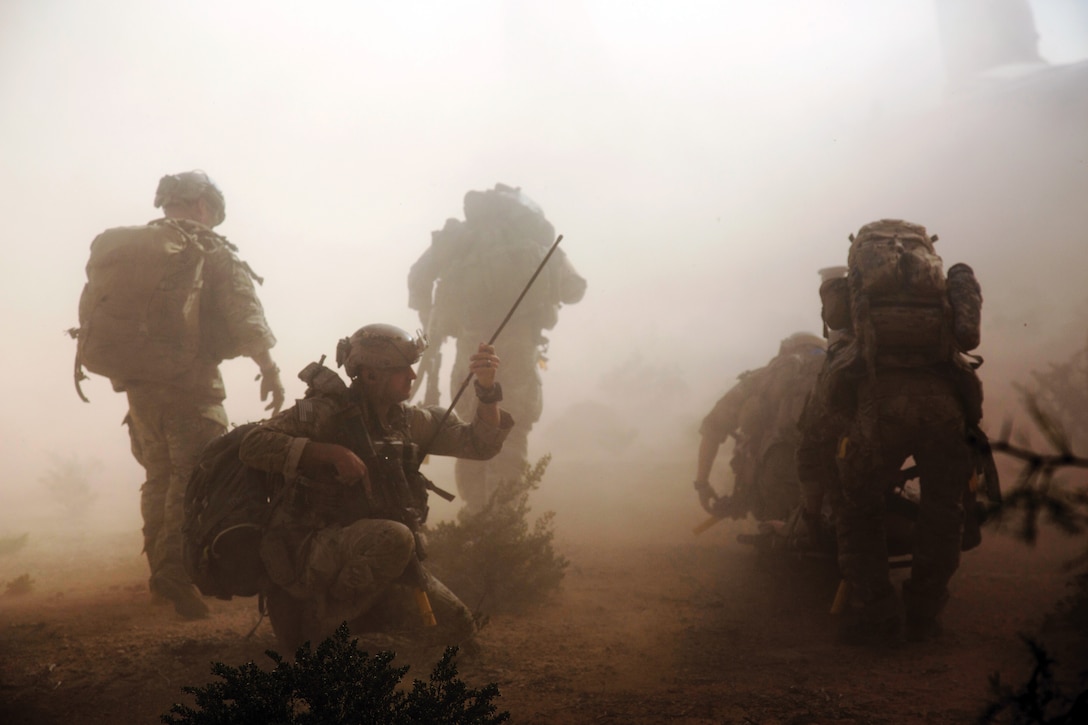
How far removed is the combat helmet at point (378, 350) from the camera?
14.3 ft

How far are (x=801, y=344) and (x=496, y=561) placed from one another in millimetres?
3986

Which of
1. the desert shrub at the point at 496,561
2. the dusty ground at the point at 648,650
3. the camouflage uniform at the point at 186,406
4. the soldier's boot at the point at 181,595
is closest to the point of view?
the dusty ground at the point at 648,650

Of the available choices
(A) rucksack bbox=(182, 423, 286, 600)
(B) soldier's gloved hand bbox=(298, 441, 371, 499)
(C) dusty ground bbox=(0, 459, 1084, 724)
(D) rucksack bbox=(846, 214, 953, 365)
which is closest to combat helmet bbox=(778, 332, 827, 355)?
(C) dusty ground bbox=(0, 459, 1084, 724)

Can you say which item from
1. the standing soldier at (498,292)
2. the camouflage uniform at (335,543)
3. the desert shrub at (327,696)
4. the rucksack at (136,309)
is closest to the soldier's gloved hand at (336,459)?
the camouflage uniform at (335,543)

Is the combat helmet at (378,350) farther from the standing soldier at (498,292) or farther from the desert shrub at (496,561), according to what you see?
the standing soldier at (498,292)

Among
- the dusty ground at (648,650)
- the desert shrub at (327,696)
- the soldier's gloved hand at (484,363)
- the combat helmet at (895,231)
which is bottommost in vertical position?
the dusty ground at (648,650)

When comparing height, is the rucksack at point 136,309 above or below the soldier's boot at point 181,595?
above

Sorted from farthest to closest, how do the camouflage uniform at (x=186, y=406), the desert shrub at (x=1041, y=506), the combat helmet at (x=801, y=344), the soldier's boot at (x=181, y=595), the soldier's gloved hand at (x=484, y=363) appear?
the combat helmet at (x=801, y=344)
the camouflage uniform at (x=186, y=406)
the soldier's boot at (x=181, y=595)
the soldier's gloved hand at (x=484, y=363)
the desert shrub at (x=1041, y=506)

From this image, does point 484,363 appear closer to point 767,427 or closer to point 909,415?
point 909,415

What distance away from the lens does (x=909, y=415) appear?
427cm

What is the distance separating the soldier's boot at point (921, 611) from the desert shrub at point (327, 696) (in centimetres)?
312

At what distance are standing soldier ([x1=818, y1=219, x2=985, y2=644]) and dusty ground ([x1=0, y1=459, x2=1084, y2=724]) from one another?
38cm

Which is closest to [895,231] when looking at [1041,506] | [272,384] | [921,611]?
[921,611]

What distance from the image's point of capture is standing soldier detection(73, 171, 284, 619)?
5445 millimetres
